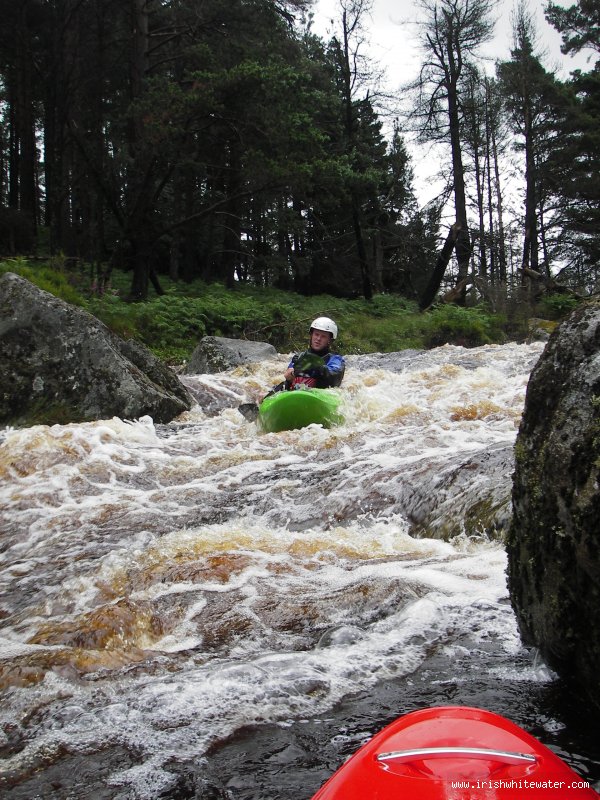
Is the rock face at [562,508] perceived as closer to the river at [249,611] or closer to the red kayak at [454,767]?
the river at [249,611]

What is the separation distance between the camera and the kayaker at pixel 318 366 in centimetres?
816

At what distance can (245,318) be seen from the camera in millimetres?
15133

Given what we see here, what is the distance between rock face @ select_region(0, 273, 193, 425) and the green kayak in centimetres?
158

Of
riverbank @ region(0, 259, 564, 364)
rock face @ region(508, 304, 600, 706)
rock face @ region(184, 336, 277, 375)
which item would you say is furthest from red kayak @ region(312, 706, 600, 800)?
riverbank @ region(0, 259, 564, 364)

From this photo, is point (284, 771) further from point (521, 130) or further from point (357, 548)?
point (521, 130)

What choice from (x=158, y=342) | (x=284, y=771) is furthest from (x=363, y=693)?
(x=158, y=342)

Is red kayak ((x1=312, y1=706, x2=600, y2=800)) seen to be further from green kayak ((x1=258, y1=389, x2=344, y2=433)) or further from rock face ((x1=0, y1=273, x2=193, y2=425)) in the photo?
rock face ((x1=0, y1=273, x2=193, y2=425))

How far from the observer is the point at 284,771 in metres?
1.77

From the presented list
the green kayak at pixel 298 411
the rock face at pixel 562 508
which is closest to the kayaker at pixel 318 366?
the green kayak at pixel 298 411

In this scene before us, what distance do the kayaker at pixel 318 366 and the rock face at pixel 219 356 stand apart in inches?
117

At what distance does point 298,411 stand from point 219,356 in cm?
491

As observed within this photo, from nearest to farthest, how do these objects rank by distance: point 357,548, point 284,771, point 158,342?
1. point 284,771
2. point 357,548
3. point 158,342

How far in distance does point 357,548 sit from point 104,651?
154 cm

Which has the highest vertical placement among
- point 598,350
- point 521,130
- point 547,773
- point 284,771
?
point 521,130
